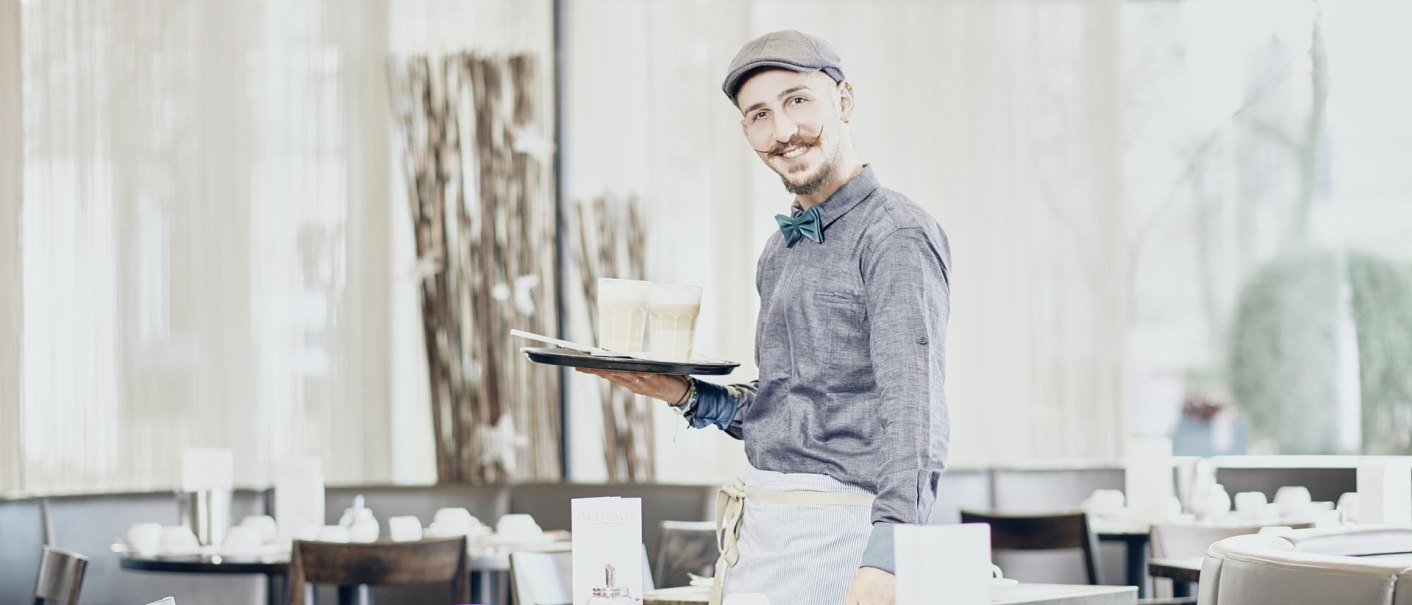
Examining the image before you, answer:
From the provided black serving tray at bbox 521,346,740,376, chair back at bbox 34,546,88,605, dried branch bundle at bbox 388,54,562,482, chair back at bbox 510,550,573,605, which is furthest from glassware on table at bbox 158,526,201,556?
black serving tray at bbox 521,346,740,376

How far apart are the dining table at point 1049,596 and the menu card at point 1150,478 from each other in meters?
2.50

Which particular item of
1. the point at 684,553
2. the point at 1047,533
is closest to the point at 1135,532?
the point at 1047,533

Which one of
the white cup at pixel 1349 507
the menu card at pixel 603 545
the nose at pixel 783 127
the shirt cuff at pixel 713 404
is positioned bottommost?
the white cup at pixel 1349 507

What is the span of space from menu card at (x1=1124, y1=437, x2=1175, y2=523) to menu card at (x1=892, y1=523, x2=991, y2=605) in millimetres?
3295

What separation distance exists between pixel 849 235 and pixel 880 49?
4.10 meters

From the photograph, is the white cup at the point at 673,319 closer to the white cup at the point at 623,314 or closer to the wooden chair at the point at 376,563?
the white cup at the point at 623,314

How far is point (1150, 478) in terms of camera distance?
4.53m

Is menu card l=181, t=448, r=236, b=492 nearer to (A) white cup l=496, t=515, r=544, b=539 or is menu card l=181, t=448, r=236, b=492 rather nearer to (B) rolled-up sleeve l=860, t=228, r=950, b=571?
(A) white cup l=496, t=515, r=544, b=539

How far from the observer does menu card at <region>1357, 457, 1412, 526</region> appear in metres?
3.25

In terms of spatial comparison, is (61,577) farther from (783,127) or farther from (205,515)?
(783,127)

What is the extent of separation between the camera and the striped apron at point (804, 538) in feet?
5.73

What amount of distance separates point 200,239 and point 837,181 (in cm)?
402

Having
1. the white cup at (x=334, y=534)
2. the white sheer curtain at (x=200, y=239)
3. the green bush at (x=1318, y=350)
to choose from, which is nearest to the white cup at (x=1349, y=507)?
the green bush at (x=1318, y=350)

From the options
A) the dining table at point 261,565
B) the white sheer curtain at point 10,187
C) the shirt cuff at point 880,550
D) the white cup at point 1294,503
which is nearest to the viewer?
the shirt cuff at point 880,550
